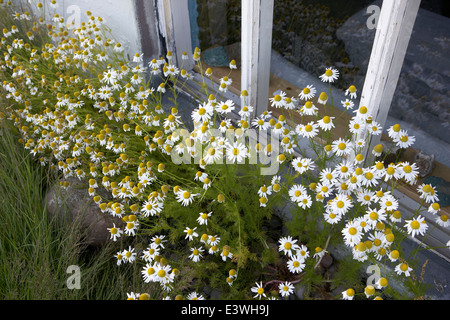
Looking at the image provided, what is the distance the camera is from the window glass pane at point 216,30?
2881mm

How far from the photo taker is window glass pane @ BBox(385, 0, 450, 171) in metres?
2.28

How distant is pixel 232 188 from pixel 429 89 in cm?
148

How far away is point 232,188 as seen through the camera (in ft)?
7.04

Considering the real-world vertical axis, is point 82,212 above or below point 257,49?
below

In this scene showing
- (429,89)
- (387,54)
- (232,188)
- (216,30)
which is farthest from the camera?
(216,30)

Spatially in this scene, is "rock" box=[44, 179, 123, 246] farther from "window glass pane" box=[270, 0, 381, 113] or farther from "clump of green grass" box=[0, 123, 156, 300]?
"window glass pane" box=[270, 0, 381, 113]

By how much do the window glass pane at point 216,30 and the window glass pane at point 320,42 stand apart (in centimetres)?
36

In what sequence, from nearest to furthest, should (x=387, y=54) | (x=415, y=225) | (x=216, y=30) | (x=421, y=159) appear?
(x=415, y=225) < (x=387, y=54) < (x=421, y=159) < (x=216, y=30)

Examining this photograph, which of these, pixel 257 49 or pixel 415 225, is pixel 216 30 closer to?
pixel 257 49

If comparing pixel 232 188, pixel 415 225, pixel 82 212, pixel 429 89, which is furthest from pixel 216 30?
pixel 415 225

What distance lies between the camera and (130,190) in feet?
6.76

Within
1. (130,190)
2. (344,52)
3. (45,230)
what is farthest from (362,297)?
(45,230)

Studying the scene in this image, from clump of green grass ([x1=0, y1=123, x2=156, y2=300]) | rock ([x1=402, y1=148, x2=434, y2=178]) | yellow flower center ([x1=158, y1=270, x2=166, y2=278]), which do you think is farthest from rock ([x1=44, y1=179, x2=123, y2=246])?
rock ([x1=402, y1=148, x2=434, y2=178])
